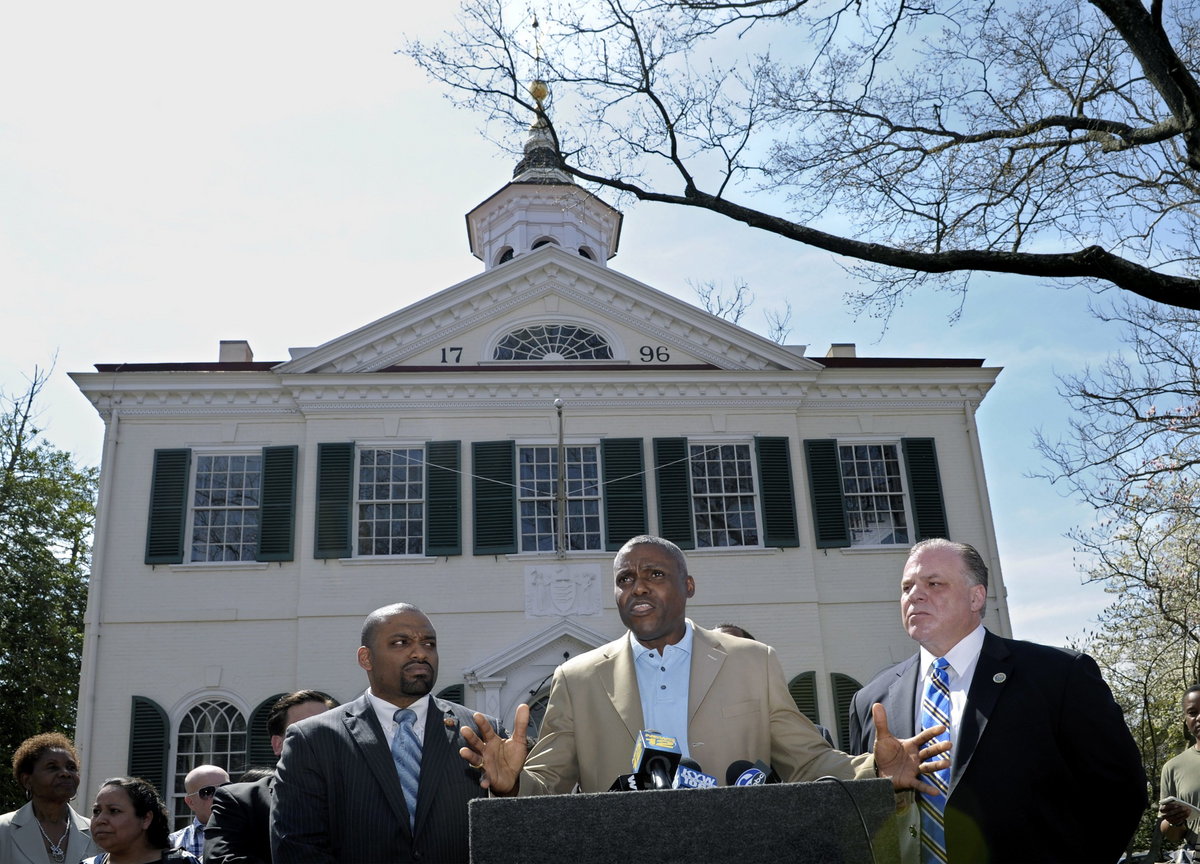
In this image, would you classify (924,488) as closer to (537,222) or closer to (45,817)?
(537,222)

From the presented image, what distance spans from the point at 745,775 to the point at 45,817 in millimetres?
5008

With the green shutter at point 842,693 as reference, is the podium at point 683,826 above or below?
below

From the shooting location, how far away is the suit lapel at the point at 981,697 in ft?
12.2

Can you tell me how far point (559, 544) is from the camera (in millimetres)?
17156

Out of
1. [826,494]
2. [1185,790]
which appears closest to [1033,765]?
[1185,790]

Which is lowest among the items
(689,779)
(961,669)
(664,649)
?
(689,779)

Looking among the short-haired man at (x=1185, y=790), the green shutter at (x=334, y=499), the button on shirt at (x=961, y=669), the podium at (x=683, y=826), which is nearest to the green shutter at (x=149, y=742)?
the green shutter at (x=334, y=499)

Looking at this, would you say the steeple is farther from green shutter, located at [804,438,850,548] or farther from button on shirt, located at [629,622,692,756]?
button on shirt, located at [629,622,692,756]

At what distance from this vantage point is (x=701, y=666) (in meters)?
3.85

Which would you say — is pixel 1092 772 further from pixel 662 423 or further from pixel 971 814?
pixel 662 423

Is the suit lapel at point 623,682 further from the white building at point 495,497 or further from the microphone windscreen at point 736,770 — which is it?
the white building at point 495,497

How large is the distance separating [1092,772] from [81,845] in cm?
548

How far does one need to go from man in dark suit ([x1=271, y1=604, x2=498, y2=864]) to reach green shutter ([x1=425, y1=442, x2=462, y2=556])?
1287 cm

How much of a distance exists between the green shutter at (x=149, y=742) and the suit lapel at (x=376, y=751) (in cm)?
1338
